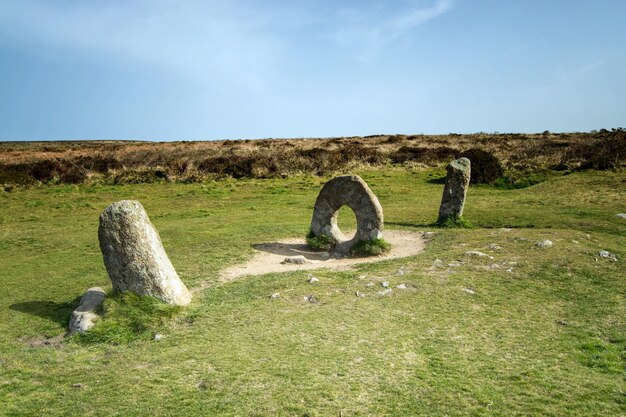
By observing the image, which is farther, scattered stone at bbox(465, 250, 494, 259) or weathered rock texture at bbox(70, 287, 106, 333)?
scattered stone at bbox(465, 250, 494, 259)

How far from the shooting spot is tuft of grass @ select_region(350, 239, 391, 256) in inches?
570

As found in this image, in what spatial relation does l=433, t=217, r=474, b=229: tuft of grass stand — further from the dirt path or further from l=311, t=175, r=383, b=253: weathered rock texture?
l=311, t=175, r=383, b=253: weathered rock texture

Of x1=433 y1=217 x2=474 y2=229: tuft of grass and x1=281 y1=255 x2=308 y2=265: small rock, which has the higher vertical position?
x1=433 y1=217 x2=474 y2=229: tuft of grass

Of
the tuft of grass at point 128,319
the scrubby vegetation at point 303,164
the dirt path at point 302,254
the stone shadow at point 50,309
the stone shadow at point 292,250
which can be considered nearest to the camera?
the tuft of grass at point 128,319

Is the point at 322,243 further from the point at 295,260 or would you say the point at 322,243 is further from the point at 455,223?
the point at 455,223

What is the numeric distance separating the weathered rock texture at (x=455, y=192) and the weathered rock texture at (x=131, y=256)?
38.8 ft

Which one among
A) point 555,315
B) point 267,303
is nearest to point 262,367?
point 267,303

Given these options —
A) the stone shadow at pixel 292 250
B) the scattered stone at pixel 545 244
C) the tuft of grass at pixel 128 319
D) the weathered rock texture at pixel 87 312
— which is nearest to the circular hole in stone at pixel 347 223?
the stone shadow at pixel 292 250

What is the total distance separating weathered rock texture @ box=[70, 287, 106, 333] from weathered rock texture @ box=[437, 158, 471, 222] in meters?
12.7

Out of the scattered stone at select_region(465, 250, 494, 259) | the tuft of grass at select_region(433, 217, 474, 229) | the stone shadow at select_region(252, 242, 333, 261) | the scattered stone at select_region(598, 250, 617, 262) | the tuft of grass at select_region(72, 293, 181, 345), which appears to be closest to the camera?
the tuft of grass at select_region(72, 293, 181, 345)

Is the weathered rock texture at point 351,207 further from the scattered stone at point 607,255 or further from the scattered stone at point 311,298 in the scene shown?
the scattered stone at point 607,255

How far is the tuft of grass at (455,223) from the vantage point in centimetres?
1816

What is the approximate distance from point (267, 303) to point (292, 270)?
310 cm

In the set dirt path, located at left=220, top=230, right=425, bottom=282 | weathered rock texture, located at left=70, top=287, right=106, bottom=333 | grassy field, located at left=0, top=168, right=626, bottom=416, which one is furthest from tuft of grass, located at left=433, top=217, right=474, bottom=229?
weathered rock texture, located at left=70, top=287, right=106, bottom=333
